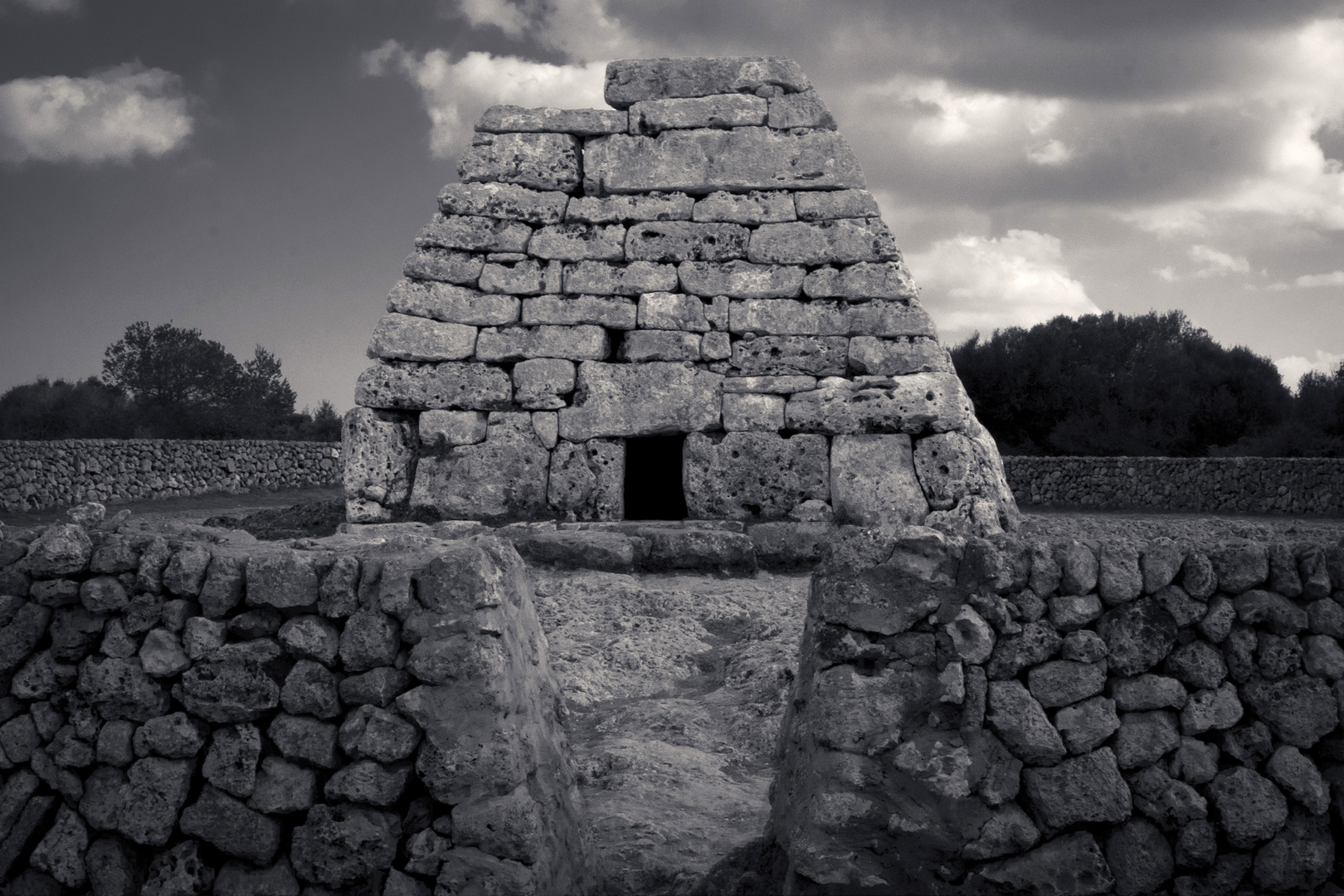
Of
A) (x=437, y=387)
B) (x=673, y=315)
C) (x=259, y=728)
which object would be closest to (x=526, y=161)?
(x=673, y=315)

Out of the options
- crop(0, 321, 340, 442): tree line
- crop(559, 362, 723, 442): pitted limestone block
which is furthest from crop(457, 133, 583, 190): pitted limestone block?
crop(0, 321, 340, 442): tree line

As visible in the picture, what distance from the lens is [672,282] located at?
8336 millimetres

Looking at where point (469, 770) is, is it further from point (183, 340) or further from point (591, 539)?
point (183, 340)

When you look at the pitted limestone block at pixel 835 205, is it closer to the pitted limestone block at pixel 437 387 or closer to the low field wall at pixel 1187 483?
the pitted limestone block at pixel 437 387

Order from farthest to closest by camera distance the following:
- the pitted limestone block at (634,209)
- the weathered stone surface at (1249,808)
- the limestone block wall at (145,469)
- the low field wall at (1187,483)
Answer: the limestone block wall at (145,469), the low field wall at (1187,483), the pitted limestone block at (634,209), the weathered stone surface at (1249,808)

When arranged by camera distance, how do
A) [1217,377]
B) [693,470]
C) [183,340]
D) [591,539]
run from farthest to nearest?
1. [183,340]
2. [1217,377]
3. [693,470]
4. [591,539]

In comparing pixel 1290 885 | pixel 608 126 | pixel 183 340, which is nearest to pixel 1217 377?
pixel 608 126

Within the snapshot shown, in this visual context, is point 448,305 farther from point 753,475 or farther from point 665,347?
point 753,475

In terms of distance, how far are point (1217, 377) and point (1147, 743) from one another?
31499 millimetres

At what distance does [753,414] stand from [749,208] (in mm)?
1740

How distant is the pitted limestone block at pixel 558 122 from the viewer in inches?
345

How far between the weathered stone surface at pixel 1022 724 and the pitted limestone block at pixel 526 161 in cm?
650

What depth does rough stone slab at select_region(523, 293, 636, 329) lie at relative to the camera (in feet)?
27.2

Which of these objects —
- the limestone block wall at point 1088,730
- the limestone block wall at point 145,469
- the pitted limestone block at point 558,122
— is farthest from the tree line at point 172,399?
the limestone block wall at point 1088,730
